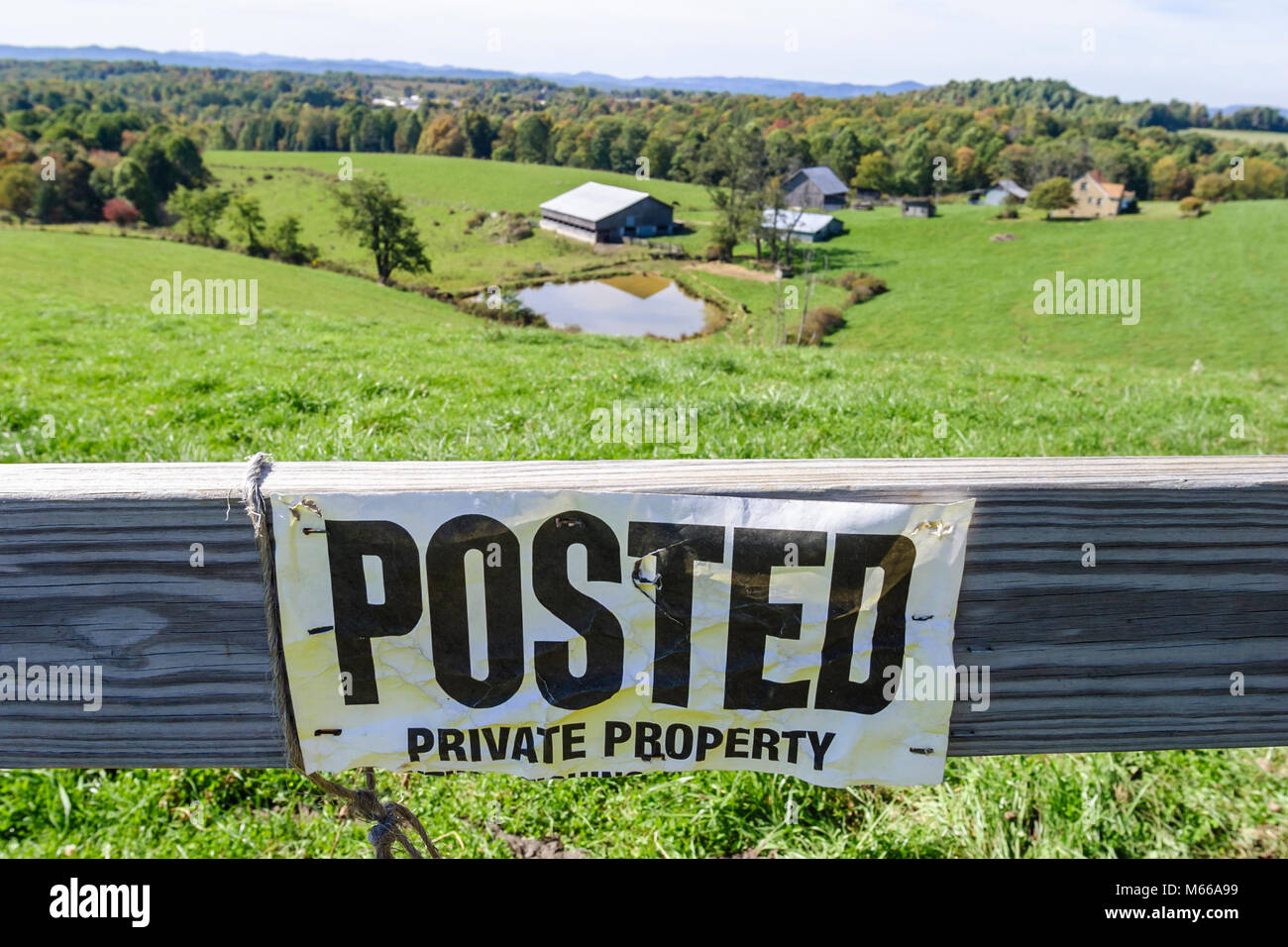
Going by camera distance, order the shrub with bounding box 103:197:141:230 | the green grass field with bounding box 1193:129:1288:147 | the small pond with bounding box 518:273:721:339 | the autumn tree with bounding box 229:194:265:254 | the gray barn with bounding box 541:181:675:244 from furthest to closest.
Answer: the green grass field with bounding box 1193:129:1288:147 < the gray barn with bounding box 541:181:675:244 < the shrub with bounding box 103:197:141:230 < the autumn tree with bounding box 229:194:265:254 < the small pond with bounding box 518:273:721:339

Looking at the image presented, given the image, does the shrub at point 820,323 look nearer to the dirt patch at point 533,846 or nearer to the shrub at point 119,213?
the dirt patch at point 533,846

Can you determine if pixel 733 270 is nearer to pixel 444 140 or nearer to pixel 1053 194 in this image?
pixel 1053 194

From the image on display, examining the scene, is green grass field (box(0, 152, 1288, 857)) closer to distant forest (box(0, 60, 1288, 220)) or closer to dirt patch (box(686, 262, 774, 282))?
dirt patch (box(686, 262, 774, 282))

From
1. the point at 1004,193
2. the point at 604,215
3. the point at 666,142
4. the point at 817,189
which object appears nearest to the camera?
the point at 604,215

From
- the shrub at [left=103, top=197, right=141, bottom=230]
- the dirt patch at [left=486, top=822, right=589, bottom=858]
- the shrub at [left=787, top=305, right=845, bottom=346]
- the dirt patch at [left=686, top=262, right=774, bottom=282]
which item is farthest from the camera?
the shrub at [left=103, top=197, right=141, bottom=230]

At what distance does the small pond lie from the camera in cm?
4053

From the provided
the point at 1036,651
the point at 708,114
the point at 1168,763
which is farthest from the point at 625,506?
the point at 708,114

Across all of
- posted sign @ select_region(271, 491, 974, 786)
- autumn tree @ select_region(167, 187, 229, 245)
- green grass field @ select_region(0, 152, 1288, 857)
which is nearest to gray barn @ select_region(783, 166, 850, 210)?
autumn tree @ select_region(167, 187, 229, 245)

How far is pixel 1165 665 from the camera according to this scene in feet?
4.12

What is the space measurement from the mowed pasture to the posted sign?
3181 cm

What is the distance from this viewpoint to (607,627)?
3.79ft

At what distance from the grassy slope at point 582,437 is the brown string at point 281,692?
1.03m

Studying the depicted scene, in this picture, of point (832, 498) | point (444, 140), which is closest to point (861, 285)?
point (444, 140)

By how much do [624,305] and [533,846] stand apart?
46217mm
